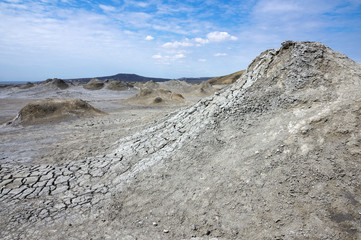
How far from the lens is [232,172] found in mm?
3859

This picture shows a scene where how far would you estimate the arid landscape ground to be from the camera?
308 centimetres

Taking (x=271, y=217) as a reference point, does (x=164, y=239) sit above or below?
below

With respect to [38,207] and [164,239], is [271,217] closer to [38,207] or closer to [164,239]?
[164,239]

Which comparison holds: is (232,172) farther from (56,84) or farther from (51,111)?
(56,84)

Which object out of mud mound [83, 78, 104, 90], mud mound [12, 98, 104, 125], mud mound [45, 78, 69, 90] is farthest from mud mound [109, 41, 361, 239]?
mud mound [45, 78, 69, 90]

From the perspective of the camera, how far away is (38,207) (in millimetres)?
4195

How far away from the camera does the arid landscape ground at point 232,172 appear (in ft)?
10.1

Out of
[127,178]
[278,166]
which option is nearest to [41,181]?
[127,178]

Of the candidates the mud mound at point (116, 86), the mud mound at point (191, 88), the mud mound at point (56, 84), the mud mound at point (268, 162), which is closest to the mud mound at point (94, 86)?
the mud mound at point (116, 86)

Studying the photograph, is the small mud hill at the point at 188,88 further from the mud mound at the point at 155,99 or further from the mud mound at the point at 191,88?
the mud mound at the point at 155,99

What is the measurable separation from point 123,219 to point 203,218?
141 cm

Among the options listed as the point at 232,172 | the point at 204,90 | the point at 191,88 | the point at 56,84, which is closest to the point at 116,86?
the point at 56,84

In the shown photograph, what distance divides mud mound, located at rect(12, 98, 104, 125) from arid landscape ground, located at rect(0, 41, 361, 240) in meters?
7.12

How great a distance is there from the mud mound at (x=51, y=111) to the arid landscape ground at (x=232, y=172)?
712cm
